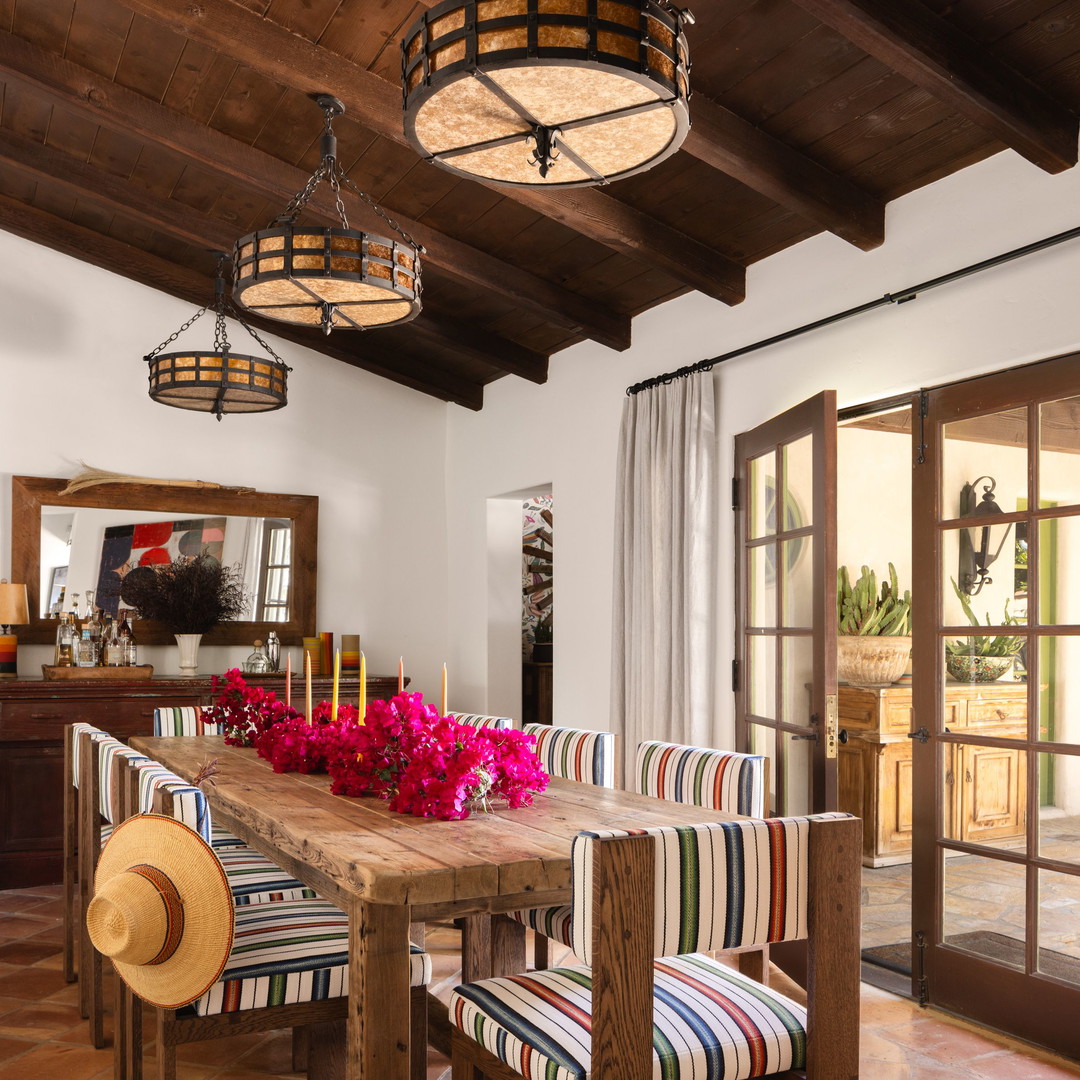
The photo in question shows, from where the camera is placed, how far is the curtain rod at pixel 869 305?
10.0 ft

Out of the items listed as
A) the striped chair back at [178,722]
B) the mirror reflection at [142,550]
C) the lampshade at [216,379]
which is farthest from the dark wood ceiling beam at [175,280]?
the striped chair back at [178,722]

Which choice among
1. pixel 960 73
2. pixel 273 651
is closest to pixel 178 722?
pixel 273 651

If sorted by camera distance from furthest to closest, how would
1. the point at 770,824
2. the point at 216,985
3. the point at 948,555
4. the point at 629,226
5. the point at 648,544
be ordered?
the point at 648,544 < the point at 629,226 < the point at 948,555 < the point at 216,985 < the point at 770,824

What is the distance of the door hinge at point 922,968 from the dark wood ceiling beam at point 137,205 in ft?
11.9

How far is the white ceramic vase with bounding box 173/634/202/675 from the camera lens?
5688mm

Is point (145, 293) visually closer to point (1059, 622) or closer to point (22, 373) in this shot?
point (22, 373)

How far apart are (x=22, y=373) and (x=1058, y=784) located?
5.11 metres

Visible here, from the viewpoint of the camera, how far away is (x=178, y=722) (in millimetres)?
4191

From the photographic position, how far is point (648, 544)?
476 cm

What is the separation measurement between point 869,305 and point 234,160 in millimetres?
2447

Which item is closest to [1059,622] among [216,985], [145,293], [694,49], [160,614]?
[694,49]

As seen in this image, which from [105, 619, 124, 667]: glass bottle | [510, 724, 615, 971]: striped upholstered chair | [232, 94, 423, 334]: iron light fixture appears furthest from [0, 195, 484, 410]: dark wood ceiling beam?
[510, 724, 615, 971]: striped upholstered chair

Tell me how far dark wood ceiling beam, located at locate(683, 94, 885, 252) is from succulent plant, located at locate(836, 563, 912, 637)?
2102 millimetres

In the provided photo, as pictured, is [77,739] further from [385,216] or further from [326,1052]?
[385,216]
